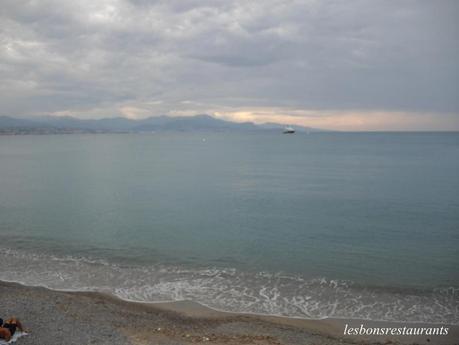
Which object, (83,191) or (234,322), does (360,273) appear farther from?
(83,191)

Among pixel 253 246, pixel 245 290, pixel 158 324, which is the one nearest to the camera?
pixel 158 324

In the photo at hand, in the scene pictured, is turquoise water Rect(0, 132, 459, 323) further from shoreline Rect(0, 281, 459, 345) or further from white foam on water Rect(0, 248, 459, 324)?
shoreline Rect(0, 281, 459, 345)

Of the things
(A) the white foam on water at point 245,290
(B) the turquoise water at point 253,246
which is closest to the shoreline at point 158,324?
(A) the white foam on water at point 245,290

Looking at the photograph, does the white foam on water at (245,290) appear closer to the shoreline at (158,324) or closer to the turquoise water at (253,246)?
Answer: the turquoise water at (253,246)

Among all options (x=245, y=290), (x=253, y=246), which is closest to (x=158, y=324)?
(x=245, y=290)

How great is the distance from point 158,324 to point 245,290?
5611 millimetres

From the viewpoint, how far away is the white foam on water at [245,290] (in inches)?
706

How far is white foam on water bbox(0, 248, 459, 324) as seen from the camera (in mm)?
17938

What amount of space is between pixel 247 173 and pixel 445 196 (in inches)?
1373

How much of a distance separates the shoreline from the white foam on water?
754 millimetres

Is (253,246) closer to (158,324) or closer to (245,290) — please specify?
(245,290)

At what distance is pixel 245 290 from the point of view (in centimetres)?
2027

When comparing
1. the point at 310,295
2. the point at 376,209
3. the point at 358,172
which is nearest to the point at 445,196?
the point at 376,209

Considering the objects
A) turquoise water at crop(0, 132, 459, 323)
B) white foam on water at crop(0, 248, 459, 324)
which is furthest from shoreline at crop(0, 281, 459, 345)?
turquoise water at crop(0, 132, 459, 323)
